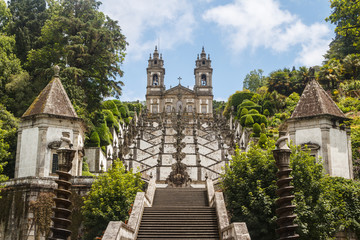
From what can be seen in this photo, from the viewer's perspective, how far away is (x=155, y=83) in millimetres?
84188

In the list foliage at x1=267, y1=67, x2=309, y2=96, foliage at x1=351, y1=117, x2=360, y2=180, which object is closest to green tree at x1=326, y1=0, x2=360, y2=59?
foliage at x1=351, y1=117, x2=360, y2=180

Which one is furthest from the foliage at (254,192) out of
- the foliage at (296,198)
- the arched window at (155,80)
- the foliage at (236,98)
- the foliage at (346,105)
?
the arched window at (155,80)

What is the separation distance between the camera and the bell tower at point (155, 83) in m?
81.3

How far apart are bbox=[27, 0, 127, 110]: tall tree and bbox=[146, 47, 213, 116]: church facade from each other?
4400 cm

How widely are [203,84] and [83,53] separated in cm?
5218

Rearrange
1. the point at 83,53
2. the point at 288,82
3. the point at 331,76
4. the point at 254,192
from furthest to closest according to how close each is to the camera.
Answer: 1. the point at 288,82
2. the point at 331,76
3. the point at 83,53
4. the point at 254,192

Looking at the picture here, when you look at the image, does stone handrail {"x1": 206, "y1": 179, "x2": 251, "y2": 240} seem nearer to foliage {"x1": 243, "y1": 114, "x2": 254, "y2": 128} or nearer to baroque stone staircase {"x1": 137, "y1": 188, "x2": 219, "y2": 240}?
baroque stone staircase {"x1": 137, "y1": 188, "x2": 219, "y2": 240}

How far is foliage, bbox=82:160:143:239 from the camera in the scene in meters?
19.2

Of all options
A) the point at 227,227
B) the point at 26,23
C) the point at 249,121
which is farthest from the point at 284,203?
the point at 249,121

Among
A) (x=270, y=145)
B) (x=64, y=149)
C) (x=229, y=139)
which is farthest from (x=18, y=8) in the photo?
(x=64, y=149)

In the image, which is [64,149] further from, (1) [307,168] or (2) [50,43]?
(2) [50,43]

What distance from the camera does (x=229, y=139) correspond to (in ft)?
168

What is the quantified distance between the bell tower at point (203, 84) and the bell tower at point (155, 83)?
22.1 ft

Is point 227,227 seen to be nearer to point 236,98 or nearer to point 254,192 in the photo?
point 254,192
